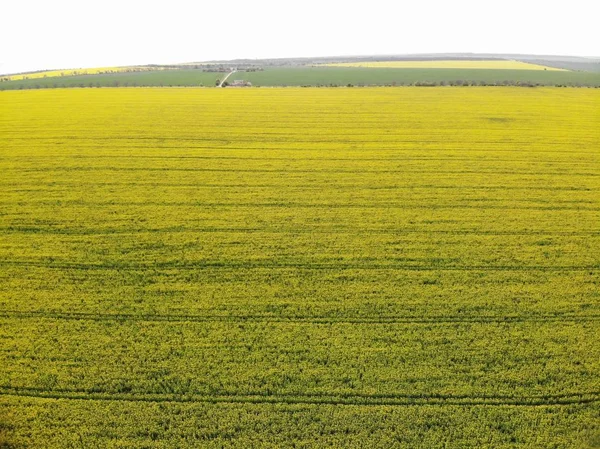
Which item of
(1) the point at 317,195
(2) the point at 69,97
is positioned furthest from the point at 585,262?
(2) the point at 69,97

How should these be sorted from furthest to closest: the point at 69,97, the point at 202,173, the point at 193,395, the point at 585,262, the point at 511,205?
the point at 69,97 → the point at 202,173 → the point at 511,205 → the point at 585,262 → the point at 193,395

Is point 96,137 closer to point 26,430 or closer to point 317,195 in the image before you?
point 317,195

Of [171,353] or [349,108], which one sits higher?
[349,108]

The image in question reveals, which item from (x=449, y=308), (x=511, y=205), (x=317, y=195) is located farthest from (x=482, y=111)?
(x=449, y=308)

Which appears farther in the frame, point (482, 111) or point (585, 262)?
point (482, 111)

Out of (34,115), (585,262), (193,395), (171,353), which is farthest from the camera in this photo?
(34,115)

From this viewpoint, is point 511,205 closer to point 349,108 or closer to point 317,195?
point 317,195

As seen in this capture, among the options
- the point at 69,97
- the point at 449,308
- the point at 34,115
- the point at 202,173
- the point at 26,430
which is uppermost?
the point at 69,97
